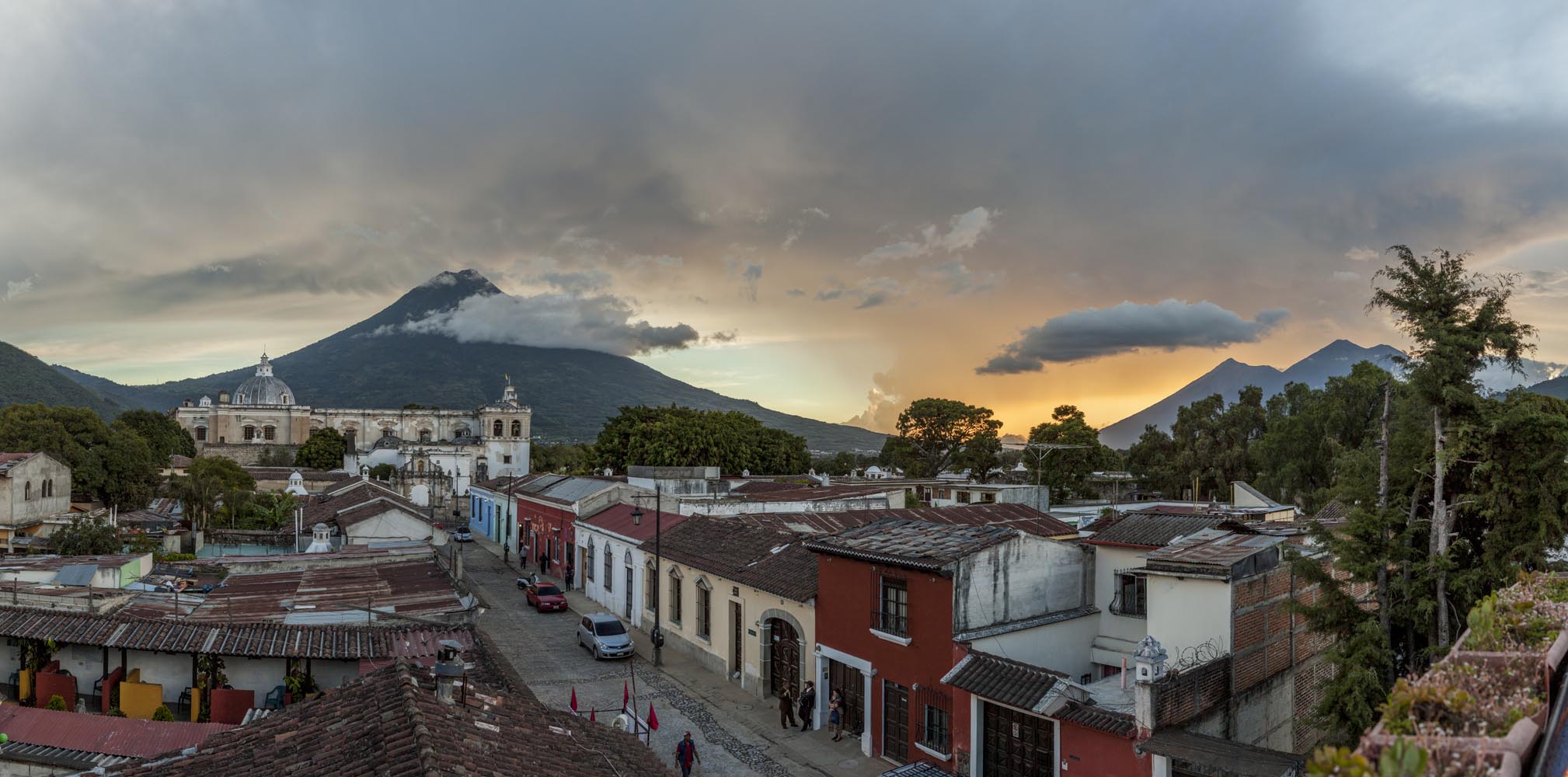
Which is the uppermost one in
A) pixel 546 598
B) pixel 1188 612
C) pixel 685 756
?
pixel 1188 612

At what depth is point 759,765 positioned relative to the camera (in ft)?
55.6

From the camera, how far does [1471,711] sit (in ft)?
15.8

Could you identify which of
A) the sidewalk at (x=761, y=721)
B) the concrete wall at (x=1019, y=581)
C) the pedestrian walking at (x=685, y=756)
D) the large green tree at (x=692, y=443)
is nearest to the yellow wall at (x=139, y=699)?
the pedestrian walking at (x=685, y=756)

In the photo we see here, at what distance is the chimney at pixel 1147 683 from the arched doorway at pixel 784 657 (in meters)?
9.16

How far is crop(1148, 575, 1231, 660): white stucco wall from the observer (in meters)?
14.2

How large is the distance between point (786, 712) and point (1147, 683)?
29.7 feet

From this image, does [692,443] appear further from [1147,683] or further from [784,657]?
[1147,683]

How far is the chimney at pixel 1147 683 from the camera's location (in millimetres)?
12266

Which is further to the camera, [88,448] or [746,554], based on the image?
[88,448]

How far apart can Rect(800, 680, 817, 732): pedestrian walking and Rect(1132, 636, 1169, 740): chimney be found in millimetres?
8151

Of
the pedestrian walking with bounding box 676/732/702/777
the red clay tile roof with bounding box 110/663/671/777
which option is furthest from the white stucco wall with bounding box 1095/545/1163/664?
the red clay tile roof with bounding box 110/663/671/777

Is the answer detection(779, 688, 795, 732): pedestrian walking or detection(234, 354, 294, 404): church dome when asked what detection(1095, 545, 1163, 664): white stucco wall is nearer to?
detection(779, 688, 795, 732): pedestrian walking

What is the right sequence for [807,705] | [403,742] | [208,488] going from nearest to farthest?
[403,742], [807,705], [208,488]

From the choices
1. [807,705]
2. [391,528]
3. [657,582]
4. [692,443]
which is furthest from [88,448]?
[807,705]
